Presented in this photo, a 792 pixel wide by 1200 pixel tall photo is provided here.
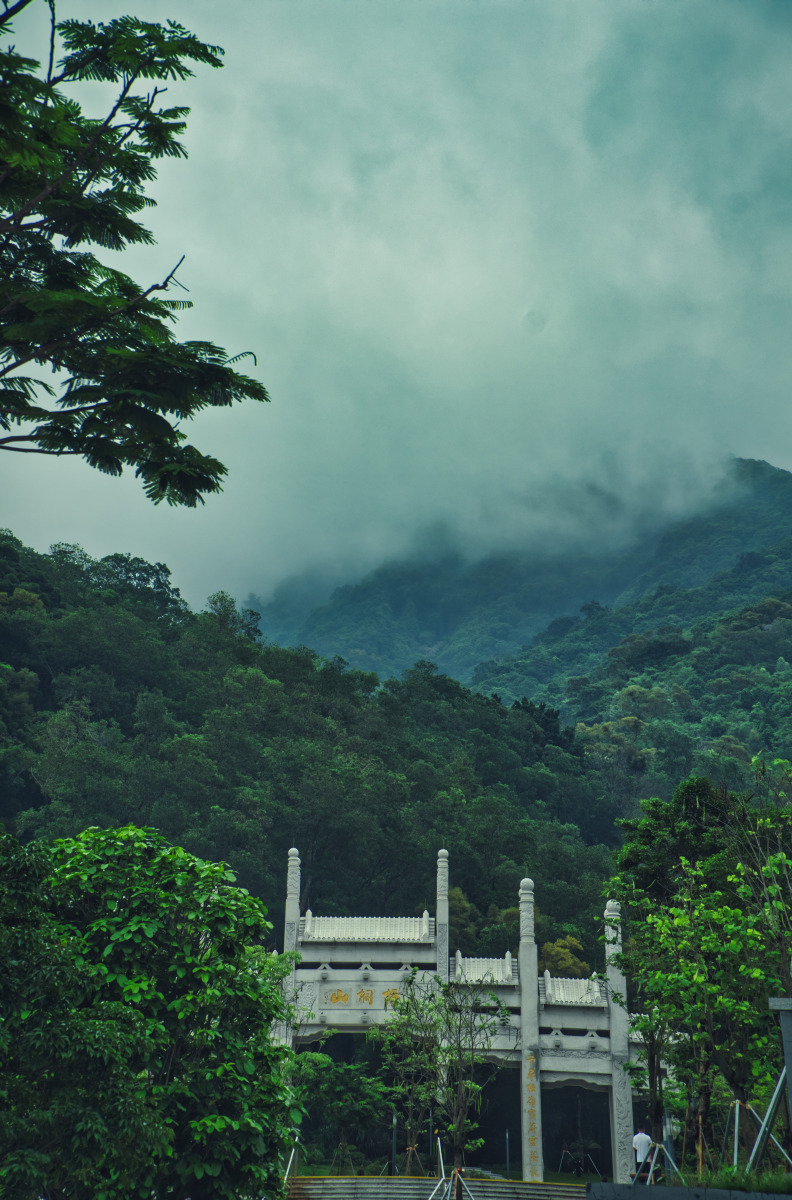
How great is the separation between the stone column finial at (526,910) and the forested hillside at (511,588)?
346 feet

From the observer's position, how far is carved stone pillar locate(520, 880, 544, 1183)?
22.2m

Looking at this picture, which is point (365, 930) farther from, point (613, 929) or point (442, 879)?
point (613, 929)

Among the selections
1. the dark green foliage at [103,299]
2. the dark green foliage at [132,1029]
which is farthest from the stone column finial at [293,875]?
the dark green foliage at [103,299]

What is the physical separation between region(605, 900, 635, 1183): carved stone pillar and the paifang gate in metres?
0.02

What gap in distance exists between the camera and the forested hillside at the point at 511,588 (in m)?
138


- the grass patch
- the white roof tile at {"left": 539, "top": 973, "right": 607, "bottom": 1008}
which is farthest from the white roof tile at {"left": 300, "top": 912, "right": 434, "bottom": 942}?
the grass patch

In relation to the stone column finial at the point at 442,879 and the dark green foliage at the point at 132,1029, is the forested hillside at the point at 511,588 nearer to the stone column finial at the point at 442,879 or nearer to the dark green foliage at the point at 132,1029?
the stone column finial at the point at 442,879

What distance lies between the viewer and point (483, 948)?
113ft

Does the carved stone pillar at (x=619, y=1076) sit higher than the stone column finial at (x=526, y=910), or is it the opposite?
the stone column finial at (x=526, y=910)

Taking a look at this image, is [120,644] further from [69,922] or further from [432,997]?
[69,922]

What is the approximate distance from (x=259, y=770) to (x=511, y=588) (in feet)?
374

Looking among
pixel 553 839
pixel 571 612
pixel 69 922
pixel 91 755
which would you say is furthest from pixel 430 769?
pixel 571 612

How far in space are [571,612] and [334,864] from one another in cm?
11012

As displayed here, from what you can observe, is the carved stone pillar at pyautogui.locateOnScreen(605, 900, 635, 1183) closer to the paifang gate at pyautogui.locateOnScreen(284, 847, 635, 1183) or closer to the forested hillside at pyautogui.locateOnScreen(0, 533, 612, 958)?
the paifang gate at pyautogui.locateOnScreen(284, 847, 635, 1183)
